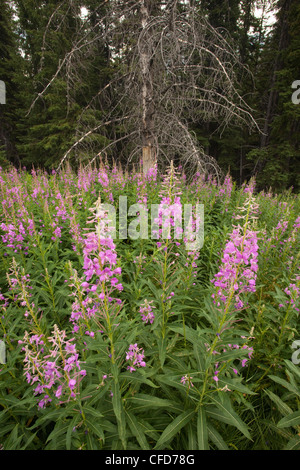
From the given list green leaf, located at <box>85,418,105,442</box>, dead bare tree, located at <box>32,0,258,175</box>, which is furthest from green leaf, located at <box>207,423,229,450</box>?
dead bare tree, located at <box>32,0,258,175</box>

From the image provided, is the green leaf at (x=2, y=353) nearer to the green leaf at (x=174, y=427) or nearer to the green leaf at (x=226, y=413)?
the green leaf at (x=174, y=427)

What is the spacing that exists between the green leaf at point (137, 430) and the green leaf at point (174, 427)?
0.10 meters

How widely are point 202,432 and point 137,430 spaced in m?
0.47

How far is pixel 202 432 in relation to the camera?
1641 millimetres

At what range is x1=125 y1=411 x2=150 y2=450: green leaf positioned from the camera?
1589 mm

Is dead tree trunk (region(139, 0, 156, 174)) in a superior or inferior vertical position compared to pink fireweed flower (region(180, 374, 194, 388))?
superior

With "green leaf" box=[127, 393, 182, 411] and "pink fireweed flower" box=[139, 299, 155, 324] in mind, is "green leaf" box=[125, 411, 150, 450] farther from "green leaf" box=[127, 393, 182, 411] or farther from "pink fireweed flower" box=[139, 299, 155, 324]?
"pink fireweed flower" box=[139, 299, 155, 324]

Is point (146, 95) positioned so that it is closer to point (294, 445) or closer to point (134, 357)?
point (134, 357)

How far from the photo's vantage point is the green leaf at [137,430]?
1.59 metres

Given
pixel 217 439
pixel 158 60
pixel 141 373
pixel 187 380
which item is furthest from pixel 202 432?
pixel 158 60

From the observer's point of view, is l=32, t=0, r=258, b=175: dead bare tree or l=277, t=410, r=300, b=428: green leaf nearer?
l=277, t=410, r=300, b=428: green leaf

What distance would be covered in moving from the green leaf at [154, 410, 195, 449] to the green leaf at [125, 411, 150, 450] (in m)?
0.10
